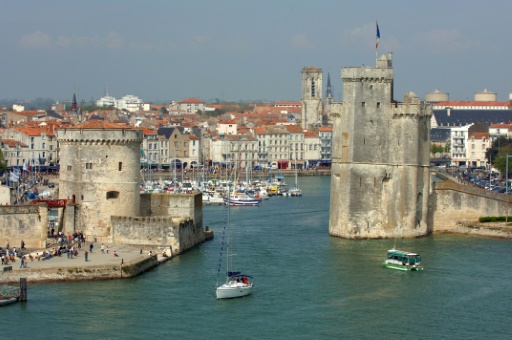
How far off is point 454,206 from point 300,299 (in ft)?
50.5

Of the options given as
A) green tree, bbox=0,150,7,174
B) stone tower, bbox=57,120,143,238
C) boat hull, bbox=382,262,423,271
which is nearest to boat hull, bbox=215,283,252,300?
boat hull, bbox=382,262,423,271

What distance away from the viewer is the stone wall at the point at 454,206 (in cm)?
4791

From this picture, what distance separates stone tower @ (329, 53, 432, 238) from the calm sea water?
3.90 feet

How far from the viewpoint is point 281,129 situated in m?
117

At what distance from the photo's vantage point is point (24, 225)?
40500mm

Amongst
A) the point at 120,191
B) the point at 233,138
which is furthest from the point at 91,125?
the point at 233,138

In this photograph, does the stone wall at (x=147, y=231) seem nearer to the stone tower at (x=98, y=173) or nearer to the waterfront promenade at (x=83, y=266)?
the stone tower at (x=98, y=173)

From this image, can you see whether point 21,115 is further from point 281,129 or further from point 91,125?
point 91,125

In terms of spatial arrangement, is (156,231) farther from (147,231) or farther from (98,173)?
(98,173)

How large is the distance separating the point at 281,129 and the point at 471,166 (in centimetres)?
2011

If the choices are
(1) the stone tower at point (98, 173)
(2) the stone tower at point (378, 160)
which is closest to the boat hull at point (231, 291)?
(1) the stone tower at point (98, 173)

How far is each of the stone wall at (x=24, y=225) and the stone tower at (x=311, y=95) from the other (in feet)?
326

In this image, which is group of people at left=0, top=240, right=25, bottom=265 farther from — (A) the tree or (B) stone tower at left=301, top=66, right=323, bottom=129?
(B) stone tower at left=301, top=66, right=323, bottom=129

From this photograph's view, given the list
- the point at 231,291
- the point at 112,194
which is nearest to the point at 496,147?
the point at 112,194
